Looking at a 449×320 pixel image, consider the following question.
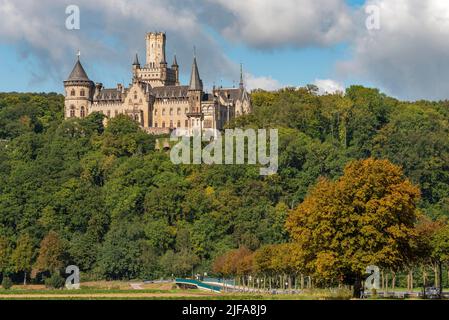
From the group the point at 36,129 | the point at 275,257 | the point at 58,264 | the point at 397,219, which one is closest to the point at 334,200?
the point at 397,219

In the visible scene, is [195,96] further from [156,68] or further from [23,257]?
[23,257]

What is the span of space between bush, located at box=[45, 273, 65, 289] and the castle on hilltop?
43003 mm

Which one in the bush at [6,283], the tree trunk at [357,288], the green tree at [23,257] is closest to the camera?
the tree trunk at [357,288]

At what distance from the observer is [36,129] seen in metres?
168

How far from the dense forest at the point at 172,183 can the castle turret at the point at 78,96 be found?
3.46 m

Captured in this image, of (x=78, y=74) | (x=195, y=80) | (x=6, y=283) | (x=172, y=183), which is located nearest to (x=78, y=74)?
(x=78, y=74)

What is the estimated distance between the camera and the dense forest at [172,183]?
121312 millimetres

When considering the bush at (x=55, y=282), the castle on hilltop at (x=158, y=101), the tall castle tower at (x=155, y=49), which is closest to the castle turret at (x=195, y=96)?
the castle on hilltop at (x=158, y=101)

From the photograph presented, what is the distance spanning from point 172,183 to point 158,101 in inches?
1053

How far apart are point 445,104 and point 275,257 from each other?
289 feet

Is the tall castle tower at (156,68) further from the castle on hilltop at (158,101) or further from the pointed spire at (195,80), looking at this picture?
the pointed spire at (195,80)

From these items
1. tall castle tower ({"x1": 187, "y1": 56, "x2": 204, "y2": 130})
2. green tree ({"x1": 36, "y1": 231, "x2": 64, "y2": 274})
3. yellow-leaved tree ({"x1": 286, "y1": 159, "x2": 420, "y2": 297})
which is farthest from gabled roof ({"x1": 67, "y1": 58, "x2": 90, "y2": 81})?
yellow-leaved tree ({"x1": 286, "y1": 159, "x2": 420, "y2": 297})

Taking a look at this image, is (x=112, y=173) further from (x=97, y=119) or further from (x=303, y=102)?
(x=303, y=102)

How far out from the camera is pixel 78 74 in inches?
6486
